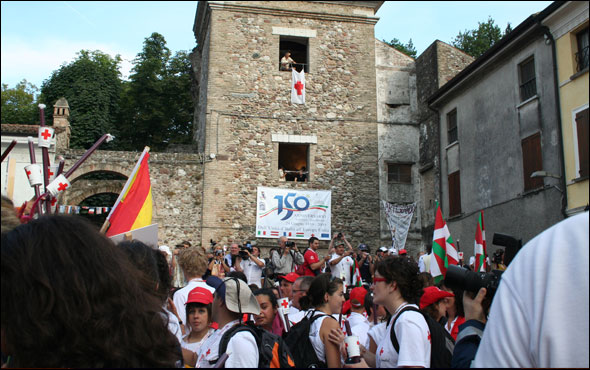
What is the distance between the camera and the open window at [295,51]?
21031 millimetres

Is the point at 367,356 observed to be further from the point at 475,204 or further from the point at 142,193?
the point at 475,204

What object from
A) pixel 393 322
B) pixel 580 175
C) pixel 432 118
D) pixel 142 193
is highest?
pixel 432 118

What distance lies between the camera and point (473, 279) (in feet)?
9.18

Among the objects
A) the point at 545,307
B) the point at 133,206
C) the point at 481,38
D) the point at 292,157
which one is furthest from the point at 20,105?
the point at 545,307

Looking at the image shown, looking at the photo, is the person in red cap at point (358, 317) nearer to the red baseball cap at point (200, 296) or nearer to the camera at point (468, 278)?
the red baseball cap at point (200, 296)

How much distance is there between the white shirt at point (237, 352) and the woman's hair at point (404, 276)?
119cm

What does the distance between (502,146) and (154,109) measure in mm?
21358

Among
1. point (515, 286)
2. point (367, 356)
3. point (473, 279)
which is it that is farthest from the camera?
point (367, 356)

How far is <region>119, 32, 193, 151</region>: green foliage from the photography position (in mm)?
32188

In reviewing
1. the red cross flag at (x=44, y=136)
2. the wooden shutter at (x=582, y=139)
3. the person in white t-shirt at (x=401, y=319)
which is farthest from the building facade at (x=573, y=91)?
the red cross flag at (x=44, y=136)

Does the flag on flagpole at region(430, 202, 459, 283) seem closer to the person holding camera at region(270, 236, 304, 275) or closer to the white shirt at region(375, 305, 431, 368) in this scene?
the person holding camera at region(270, 236, 304, 275)

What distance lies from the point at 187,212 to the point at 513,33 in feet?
38.4

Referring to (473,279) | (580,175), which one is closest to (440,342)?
(473,279)

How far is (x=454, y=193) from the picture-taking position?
18969 millimetres
